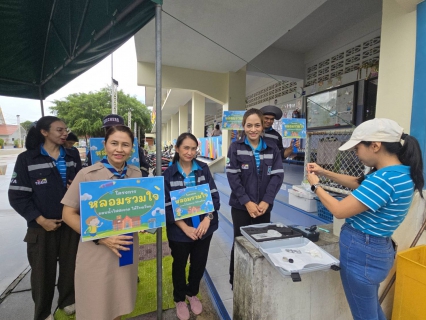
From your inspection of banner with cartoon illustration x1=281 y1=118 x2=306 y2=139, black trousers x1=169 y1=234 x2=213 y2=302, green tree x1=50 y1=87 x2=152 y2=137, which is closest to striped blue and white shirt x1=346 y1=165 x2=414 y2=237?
black trousers x1=169 y1=234 x2=213 y2=302

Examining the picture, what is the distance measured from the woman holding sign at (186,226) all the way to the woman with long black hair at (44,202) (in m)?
0.93

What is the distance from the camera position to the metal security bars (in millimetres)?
2512

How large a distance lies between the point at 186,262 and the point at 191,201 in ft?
1.98

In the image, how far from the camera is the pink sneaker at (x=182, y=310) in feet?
6.07

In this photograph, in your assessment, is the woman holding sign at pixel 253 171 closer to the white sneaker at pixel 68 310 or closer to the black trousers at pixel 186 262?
the black trousers at pixel 186 262

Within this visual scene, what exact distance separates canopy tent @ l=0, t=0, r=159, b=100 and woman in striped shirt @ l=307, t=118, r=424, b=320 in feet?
5.41

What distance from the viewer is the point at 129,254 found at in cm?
137

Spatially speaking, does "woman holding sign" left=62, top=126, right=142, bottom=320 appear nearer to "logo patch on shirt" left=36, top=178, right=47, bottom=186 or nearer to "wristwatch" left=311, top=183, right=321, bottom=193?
"logo patch on shirt" left=36, top=178, right=47, bottom=186

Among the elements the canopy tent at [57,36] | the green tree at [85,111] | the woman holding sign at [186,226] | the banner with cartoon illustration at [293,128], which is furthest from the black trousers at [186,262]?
the green tree at [85,111]

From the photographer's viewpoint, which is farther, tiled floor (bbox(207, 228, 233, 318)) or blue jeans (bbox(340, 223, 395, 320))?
tiled floor (bbox(207, 228, 233, 318))

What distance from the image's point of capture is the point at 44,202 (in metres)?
1.72

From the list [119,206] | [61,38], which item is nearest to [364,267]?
[119,206]

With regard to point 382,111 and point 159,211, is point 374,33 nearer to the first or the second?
point 382,111

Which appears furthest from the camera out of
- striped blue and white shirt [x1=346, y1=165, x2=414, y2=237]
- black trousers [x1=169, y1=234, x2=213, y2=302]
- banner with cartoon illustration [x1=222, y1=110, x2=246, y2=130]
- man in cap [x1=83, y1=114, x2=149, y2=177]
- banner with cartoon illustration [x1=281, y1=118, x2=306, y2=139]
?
banner with cartoon illustration [x1=222, y1=110, x2=246, y2=130]
